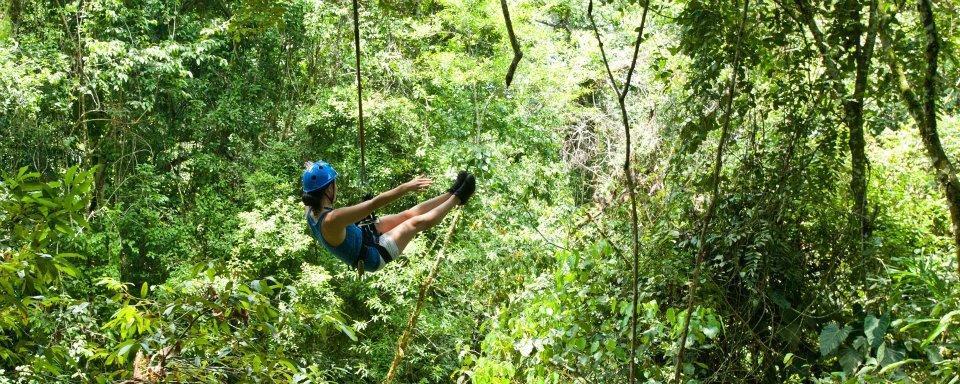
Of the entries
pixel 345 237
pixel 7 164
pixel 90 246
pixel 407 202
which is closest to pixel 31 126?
pixel 7 164

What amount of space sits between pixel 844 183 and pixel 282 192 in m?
5.88

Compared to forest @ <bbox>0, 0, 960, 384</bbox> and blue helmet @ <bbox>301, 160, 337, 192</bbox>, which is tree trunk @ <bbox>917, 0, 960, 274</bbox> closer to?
forest @ <bbox>0, 0, 960, 384</bbox>

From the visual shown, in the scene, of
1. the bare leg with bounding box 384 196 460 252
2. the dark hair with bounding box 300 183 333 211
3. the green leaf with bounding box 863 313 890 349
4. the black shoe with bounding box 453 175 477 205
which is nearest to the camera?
the green leaf with bounding box 863 313 890 349

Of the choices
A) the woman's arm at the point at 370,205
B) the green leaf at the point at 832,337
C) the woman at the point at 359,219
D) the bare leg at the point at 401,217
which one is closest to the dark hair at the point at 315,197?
the woman at the point at 359,219

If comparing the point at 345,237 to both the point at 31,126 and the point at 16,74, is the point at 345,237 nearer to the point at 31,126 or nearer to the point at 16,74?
the point at 16,74

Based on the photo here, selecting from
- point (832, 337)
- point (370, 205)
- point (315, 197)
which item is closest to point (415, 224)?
point (315, 197)

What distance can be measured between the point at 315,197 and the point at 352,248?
24 cm

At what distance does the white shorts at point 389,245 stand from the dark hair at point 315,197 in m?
0.30

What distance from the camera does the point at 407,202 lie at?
28.8ft

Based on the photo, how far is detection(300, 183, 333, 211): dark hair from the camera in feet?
10.2

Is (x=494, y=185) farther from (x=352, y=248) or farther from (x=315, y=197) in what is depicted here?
(x=315, y=197)

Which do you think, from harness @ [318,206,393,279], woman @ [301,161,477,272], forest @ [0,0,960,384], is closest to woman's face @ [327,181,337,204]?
woman @ [301,161,477,272]

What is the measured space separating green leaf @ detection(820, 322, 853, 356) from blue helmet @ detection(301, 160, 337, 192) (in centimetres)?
171

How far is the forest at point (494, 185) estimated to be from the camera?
2840mm
